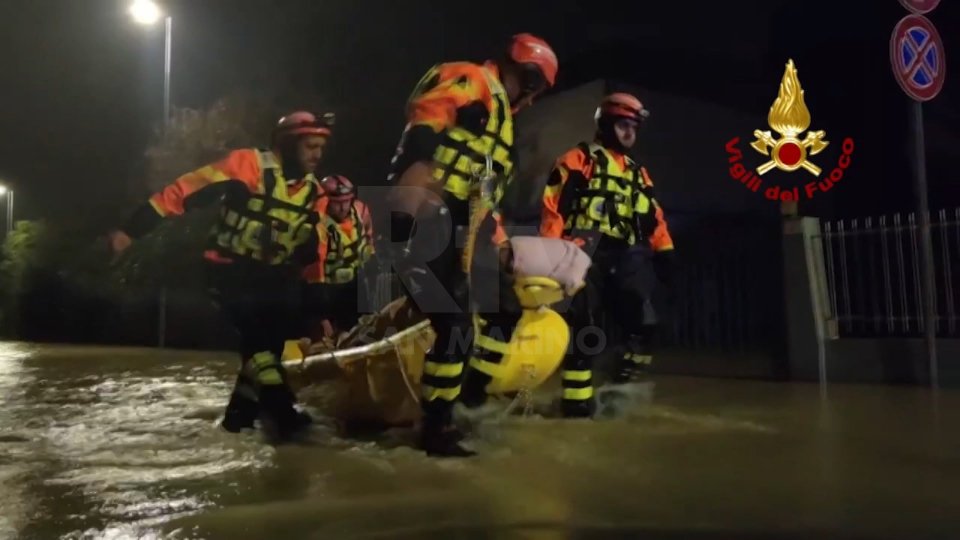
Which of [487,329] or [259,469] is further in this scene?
[487,329]

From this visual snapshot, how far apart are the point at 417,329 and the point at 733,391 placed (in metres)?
3.42

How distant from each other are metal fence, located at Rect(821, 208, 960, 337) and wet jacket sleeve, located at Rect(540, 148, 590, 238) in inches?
130

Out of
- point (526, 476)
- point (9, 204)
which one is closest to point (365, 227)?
point (526, 476)

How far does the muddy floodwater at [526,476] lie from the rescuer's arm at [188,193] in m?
1.21

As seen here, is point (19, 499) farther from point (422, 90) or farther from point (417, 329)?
point (422, 90)

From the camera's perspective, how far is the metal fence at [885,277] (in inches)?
303

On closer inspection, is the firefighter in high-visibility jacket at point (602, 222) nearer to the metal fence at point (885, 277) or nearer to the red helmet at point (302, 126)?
the red helmet at point (302, 126)

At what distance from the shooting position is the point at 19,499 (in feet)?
12.9

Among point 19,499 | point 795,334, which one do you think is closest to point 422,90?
point 19,499

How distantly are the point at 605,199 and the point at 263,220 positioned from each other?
7.39 feet

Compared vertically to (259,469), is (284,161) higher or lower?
higher

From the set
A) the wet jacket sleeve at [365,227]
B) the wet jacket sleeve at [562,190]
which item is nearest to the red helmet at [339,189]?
the wet jacket sleeve at [365,227]

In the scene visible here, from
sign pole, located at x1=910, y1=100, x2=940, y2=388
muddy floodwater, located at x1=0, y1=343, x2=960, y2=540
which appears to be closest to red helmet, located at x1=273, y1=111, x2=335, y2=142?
muddy floodwater, located at x1=0, y1=343, x2=960, y2=540

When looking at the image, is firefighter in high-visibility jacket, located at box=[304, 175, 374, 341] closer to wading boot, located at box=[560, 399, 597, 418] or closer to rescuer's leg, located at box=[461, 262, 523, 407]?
rescuer's leg, located at box=[461, 262, 523, 407]
